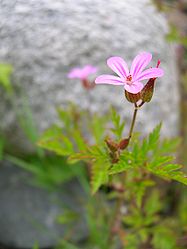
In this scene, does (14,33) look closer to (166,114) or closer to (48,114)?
(48,114)

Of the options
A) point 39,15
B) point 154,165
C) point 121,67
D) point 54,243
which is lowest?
point 54,243

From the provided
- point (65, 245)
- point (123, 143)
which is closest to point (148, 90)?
point (123, 143)

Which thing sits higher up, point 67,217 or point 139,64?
point 139,64

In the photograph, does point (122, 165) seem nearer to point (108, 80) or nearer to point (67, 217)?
point (108, 80)

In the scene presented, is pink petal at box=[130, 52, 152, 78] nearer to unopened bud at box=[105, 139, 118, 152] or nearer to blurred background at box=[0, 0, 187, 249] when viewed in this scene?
unopened bud at box=[105, 139, 118, 152]

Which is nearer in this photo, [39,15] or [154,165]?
[154,165]

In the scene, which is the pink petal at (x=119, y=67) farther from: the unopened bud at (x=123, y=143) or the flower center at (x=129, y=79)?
the unopened bud at (x=123, y=143)

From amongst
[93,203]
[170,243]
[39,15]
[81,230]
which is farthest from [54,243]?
[39,15]
